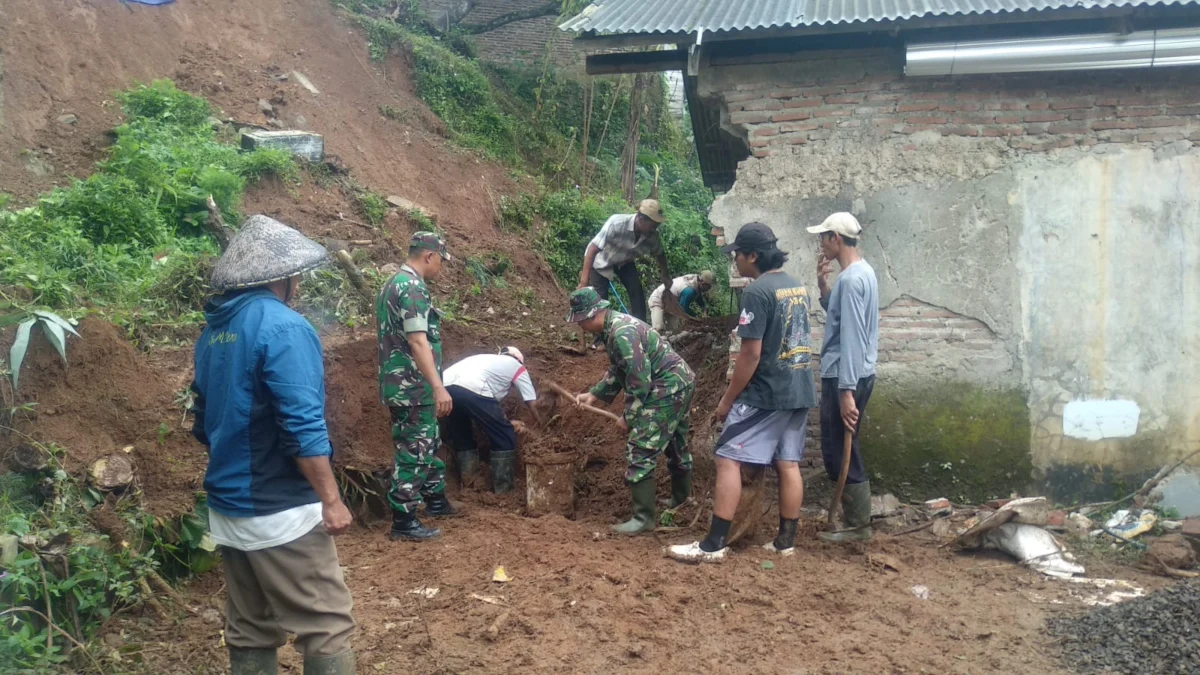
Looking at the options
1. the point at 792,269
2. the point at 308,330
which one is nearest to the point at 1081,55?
the point at 792,269

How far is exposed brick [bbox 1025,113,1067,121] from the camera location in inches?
234

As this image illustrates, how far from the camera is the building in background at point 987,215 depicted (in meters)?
5.89

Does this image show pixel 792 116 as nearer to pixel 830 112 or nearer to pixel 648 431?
pixel 830 112

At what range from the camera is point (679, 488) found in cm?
620

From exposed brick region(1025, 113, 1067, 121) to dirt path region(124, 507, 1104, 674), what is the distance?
2796mm

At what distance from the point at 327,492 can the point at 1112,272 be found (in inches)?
202

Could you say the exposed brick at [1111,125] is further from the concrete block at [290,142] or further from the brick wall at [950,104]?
the concrete block at [290,142]

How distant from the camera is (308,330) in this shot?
332 centimetres

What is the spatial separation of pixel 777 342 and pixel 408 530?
250 cm

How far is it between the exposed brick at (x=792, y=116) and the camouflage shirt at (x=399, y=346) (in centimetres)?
259

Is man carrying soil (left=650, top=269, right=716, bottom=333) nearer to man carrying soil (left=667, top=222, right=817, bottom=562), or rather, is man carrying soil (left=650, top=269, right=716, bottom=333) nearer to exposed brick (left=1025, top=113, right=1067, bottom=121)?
exposed brick (left=1025, top=113, right=1067, bottom=121)

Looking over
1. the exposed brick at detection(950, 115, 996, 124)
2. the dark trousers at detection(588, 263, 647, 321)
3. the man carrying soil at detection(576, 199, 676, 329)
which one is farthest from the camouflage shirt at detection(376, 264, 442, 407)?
the exposed brick at detection(950, 115, 996, 124)

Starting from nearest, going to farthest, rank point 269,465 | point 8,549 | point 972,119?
point 269,465, point 8,549, point 972,119

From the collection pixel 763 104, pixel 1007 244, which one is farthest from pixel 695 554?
pixel 763 104
